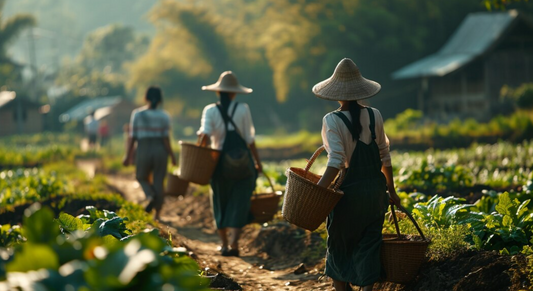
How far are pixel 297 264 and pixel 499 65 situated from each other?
25280 millimetres

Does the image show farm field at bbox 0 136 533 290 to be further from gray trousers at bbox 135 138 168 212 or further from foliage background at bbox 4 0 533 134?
foliage background at bbox 4 0 533 134

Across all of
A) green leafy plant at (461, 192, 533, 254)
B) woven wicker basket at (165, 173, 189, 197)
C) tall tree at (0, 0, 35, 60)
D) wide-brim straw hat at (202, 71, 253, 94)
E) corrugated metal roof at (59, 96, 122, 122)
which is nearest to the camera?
green leafy plant at (461, 192, 533, 254)

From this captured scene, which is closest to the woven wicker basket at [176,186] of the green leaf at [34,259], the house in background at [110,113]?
the green leaf at [34,259]

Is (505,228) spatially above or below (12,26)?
below

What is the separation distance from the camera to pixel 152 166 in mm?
10117

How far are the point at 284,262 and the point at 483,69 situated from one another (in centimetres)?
2517

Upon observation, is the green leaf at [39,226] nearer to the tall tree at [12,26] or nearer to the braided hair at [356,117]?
the braided hair at [356,117]

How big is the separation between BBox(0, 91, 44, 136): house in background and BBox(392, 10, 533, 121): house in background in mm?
29785

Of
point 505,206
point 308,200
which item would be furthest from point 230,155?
point 505,206

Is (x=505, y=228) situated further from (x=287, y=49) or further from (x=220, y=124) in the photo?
(x=287, y=49)

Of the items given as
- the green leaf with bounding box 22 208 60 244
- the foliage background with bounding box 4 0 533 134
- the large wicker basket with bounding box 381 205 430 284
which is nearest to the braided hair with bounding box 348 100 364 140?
the large wicker basket with bounding box 381 205 430 284

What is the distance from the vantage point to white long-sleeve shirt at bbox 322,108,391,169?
16.7 feet

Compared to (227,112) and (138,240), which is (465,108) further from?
(138,240)

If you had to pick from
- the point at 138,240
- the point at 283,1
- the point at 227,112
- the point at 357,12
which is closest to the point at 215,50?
the point at 283,1
